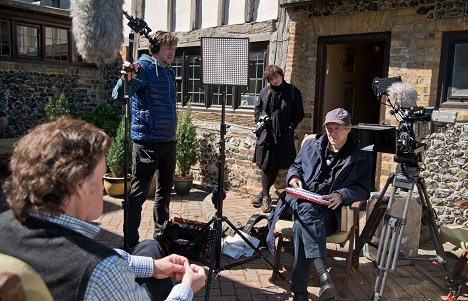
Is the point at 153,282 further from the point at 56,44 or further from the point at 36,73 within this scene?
the point at 56,44

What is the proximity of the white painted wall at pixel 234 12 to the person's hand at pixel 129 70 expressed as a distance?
12.8ft

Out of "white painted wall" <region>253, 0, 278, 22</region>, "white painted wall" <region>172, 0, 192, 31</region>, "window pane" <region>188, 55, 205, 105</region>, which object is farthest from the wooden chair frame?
"white painted wall" <region>172, 0, 192, 31</region>

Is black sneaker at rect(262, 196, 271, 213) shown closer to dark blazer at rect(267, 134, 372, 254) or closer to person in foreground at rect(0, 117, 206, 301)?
dark blazer at rect(267, 134, 372, 254)

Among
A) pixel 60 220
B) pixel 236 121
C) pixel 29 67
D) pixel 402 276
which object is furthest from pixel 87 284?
pixel 29 67

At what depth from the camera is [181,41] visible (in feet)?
25.9

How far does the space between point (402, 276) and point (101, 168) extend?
3187 millimetres

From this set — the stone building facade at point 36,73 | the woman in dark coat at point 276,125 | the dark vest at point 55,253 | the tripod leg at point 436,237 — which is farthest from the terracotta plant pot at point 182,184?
the dark vest at point 55,253

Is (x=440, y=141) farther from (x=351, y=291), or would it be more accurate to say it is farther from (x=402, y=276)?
(x=351, y=291)

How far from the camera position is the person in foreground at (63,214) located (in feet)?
3.95

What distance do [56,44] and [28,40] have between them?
68 centimetres

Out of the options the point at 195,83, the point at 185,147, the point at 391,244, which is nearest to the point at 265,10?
A: the point at 195,83

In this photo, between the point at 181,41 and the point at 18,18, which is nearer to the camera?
the point at 181,41

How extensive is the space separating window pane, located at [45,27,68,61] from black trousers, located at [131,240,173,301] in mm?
9120

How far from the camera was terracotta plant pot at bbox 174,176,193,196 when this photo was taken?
6238mm
